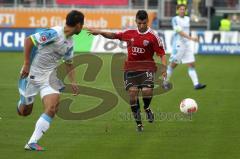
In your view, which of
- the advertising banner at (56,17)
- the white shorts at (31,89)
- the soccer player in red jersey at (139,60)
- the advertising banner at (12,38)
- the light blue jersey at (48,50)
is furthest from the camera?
the advertising banner at (56,17)

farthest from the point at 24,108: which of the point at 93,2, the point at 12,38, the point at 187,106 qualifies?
the point at 93,2

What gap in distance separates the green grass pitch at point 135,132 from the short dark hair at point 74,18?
2.07 meters

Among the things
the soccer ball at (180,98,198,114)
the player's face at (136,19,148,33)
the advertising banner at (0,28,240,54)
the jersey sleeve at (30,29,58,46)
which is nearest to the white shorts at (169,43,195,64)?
the soccer ball at (180,98,198,114)

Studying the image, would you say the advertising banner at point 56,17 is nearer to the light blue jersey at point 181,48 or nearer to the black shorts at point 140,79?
the light blue jersey at point 181,48

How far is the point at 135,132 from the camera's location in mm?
14156

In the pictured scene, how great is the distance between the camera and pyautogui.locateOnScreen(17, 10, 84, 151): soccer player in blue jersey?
460 inches

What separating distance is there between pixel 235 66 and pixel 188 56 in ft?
27.4

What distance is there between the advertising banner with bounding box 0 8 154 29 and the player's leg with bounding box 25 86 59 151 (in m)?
29.9

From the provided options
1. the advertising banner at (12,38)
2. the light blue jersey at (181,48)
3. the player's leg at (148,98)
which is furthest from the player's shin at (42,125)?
the advertising banner at (12,38)

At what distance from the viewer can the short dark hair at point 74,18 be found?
38.1 ft

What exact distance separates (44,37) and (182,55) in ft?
37.1

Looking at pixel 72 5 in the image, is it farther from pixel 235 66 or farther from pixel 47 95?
pixel 47 95

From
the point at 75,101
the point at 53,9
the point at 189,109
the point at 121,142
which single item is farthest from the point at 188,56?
the point at 53,9

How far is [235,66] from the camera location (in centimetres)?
3047
